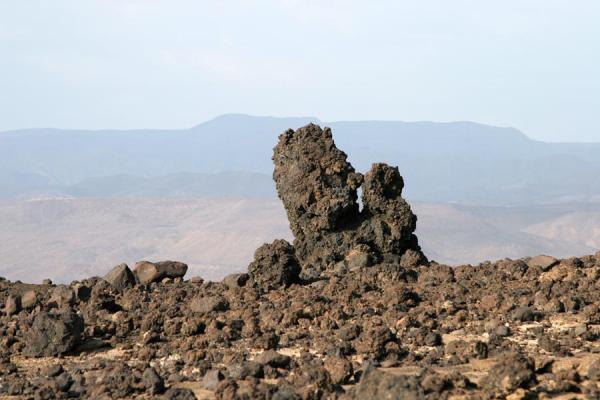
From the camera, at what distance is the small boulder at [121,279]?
16.6m

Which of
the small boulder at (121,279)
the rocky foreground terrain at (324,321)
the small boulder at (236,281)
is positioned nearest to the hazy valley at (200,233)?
the rocky foreground terrain at (324,321)

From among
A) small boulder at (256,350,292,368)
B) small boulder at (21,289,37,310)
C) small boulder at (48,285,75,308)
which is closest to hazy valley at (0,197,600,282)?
small boulder at (48,285,75,308)

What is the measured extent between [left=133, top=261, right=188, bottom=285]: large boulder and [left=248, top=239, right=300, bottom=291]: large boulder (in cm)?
247

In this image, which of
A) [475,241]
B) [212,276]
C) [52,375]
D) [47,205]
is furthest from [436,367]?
[47,205]

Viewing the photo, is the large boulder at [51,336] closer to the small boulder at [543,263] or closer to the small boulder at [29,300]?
the small boulder at [29,300]

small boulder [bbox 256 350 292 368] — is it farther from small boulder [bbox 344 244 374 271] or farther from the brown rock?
small boulder [bbox 344 244 374 271]

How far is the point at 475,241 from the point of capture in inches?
4761

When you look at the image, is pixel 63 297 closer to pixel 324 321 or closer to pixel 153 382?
pixel 324 321

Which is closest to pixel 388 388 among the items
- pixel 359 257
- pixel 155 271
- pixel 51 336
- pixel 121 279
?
pixel 51 336

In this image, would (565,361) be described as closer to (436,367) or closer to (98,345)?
(436,367)

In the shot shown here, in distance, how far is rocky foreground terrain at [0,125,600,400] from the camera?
8.59m

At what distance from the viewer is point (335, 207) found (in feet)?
60.8

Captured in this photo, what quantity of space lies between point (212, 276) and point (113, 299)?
76602mm

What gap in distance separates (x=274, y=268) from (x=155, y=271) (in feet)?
10.00
